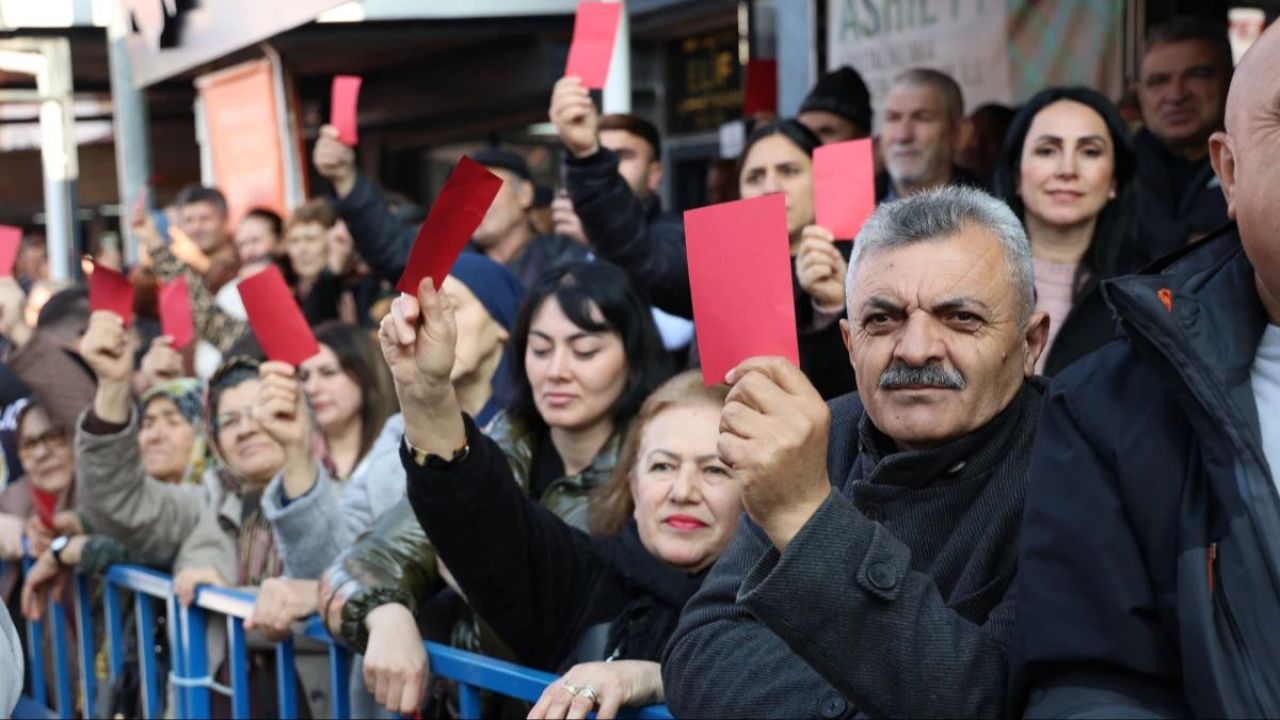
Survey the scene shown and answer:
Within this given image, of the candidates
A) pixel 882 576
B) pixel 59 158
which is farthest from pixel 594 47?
pixel 59 158

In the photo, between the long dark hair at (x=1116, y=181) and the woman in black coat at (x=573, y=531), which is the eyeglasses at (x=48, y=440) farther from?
the long dark hair at (x=1116, y=181)

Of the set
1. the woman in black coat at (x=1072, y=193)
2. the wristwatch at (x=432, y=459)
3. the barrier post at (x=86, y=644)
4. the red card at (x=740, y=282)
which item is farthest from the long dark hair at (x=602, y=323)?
the barrier post at (x=86, y=644)

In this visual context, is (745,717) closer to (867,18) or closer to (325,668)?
(325,668)

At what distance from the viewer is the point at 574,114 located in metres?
4.68

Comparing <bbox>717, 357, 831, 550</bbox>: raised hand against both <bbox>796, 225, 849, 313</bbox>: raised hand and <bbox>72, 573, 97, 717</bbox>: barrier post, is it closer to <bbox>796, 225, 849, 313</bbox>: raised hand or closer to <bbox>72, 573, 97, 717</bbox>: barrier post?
<bbox>796, 225, 849, 313</bbox>: raised hand

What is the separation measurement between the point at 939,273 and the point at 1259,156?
1.93ft

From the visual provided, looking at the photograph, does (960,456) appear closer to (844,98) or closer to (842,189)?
(842,189)

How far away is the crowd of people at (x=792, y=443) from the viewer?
201cm

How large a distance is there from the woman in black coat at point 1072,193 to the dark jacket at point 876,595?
1.69 m

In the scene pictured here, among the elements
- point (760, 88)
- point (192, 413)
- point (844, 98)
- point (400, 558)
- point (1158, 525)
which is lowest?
point (400, 558)

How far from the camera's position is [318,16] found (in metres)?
5.31

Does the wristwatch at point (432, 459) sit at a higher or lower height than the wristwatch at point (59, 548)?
higher

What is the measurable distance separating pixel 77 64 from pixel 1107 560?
647 inches

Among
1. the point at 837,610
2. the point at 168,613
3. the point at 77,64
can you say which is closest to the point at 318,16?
the point at 168,613
